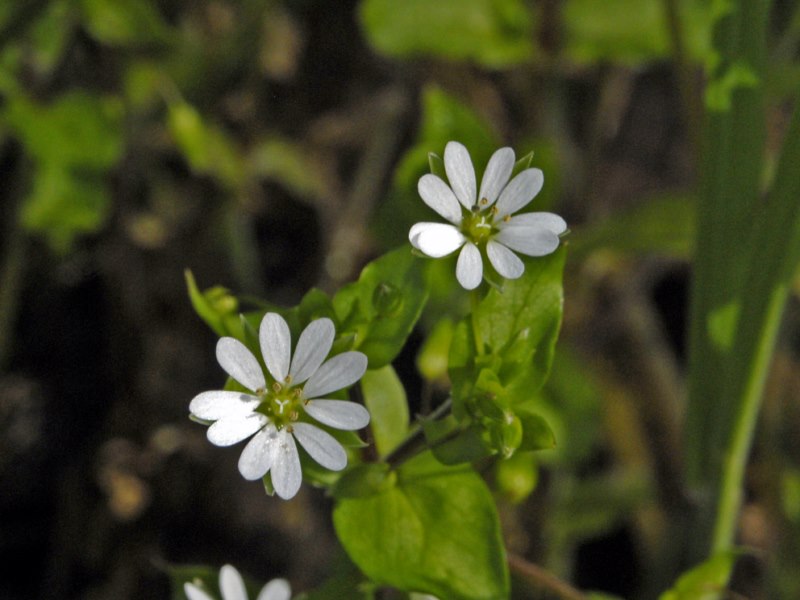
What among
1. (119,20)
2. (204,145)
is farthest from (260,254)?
(119,20)

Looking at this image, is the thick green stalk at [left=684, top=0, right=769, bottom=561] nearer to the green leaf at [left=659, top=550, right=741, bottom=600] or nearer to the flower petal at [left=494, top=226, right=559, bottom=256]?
the green leaf at [left=659, top=550, right=741, bottom=600]

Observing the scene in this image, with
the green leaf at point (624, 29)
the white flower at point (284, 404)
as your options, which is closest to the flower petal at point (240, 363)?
the white flower at point (284, 404)

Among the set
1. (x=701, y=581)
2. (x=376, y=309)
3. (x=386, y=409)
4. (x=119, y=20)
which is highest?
(x=119, y=20)

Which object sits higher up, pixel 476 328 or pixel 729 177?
pixel 729 177

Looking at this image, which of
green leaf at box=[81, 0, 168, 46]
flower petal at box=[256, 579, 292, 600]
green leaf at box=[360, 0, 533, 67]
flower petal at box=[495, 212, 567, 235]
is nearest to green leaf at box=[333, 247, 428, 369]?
flower petal at box=[495, 212, 567, 235]

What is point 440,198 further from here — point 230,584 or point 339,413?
point 230,584

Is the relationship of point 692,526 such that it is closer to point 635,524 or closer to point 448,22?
point 635,524

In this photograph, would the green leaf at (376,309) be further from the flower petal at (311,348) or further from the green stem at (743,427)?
the green stem at (743,427)
